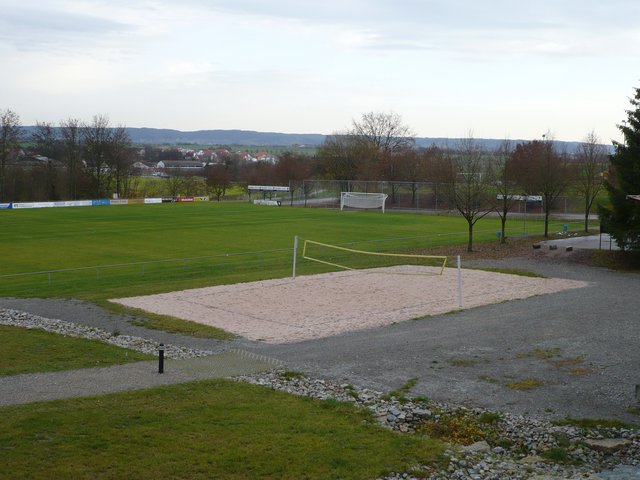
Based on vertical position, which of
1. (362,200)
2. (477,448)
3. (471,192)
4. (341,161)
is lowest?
(477,448)

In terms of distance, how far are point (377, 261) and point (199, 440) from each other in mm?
27720

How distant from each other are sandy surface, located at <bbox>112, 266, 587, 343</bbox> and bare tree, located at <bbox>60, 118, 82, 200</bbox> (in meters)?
79.3

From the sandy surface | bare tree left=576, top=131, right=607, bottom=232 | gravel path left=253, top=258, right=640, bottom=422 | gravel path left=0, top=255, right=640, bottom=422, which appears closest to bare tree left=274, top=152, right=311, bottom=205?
bare tree left=576, top=131, right=607, bottom=232

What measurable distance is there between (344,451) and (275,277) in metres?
21.1

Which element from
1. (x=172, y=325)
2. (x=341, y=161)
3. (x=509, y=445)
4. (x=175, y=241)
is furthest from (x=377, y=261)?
(x=341, y=161)

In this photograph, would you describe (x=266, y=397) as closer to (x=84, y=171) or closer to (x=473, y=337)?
(x=473, y=337)

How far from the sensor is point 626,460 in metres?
12.4

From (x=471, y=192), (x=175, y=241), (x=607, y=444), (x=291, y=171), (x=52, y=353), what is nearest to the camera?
(x=607, y=444)

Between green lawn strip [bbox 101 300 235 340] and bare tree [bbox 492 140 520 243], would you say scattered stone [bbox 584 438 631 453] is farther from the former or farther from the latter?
bare tree [bbox 492 140 520 243]

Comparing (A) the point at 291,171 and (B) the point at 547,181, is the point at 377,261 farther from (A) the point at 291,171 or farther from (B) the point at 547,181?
(A) the point at 291,171

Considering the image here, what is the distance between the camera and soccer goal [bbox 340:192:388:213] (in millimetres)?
86062

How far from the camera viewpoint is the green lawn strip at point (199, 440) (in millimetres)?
11258

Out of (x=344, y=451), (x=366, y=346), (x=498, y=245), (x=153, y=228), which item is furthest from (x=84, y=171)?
(x=344, y=451)

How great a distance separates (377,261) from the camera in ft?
130
